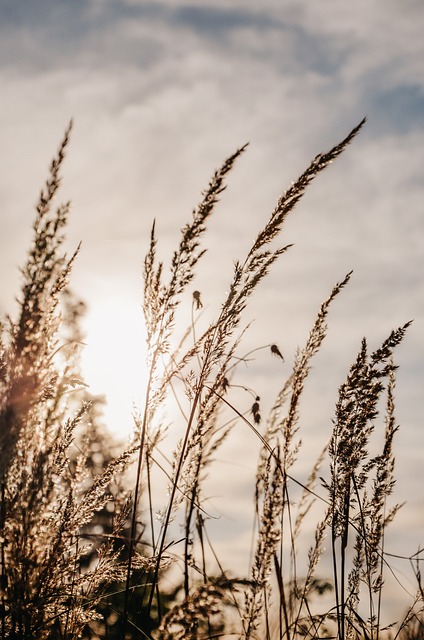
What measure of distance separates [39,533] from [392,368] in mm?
1982

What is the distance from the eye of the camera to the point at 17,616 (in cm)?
206

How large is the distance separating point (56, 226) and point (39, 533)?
0.99 metres

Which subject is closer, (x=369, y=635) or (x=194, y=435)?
(x=194, y=435)

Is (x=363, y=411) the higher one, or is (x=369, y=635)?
(x=363, y=411)

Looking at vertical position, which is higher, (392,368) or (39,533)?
(392,368)

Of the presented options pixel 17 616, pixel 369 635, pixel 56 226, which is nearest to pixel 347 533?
pixel 369 635

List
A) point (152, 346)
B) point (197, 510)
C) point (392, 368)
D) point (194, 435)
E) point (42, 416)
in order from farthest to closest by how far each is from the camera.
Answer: point (197, 510) < point (392, 368) < point (194, 435) < point (152, 346) < point (42, 416)

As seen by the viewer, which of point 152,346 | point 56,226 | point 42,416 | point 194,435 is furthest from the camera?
point 194,435

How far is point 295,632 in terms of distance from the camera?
9.99 ft

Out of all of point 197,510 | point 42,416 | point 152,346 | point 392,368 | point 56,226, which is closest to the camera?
point 56,226

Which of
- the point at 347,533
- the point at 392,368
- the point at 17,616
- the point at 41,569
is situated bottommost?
the point at 17,616

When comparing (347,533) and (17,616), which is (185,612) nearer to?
(17,616)

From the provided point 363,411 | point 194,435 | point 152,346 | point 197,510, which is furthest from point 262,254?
point 197,510

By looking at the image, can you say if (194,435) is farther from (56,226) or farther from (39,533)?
(56,226)
